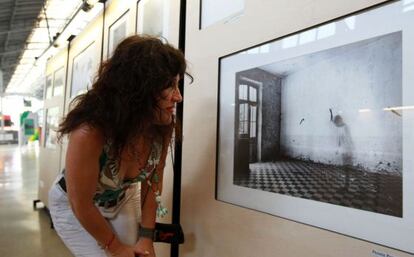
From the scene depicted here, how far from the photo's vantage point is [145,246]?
132 cm

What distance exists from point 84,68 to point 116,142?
8.17 feet

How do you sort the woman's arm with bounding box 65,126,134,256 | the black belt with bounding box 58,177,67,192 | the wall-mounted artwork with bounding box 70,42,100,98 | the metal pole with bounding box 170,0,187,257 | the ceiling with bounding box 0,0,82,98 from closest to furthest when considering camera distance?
the woman's arm with bounding box 65,126,134,256
the black belt with bounding box 58,177,67,192
the metal pole with bounding box 170,0,187,257
the wall-mounted artwork with bounding box 70,42,100,98
the ceiling with bounding box 0,0,82,98

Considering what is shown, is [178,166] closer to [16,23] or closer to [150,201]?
[150,201]

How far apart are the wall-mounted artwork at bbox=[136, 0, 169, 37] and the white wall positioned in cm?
104

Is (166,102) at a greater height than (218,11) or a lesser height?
lesser

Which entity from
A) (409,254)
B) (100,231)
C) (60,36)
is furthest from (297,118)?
(60,36)

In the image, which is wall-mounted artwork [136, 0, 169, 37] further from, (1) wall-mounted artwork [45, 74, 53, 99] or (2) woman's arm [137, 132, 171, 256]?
(1) wall-mounted artwork [45, 74, 53, 99]

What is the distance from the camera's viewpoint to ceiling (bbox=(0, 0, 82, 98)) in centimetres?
614

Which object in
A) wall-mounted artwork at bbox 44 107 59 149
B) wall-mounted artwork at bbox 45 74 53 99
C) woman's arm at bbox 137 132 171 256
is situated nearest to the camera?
woman's arm at bbox 137 132 171 256

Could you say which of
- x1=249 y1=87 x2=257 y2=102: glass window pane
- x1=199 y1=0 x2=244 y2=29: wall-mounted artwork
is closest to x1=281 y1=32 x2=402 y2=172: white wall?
x1=249 y1=87 x2=257 y2=102: glass window pane

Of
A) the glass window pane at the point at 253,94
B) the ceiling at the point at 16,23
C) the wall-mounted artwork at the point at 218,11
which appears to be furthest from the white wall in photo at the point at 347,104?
the ceiling at the point at 16,23

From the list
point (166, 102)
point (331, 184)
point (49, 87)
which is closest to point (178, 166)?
point (166, 102)

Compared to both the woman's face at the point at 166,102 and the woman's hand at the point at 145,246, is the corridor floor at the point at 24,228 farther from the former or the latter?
the woman's face at the point at 166,102

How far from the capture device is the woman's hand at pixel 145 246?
1.29 m
